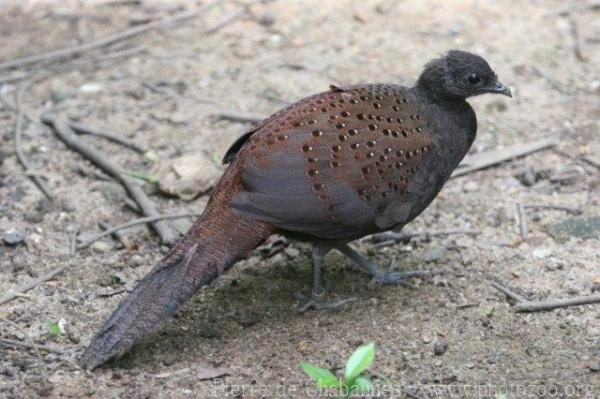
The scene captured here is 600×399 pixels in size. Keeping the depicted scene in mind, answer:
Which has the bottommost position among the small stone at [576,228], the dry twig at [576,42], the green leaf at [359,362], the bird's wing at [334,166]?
the small stone at [576,228]

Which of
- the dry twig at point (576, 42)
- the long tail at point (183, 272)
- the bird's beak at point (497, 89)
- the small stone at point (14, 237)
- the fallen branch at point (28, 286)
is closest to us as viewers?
the long tail at point (183, 272)

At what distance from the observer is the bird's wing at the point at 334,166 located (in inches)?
181

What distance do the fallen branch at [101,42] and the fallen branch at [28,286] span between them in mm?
2865

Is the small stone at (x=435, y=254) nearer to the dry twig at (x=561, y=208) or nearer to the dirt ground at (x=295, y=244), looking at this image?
the dirt ground at (x=295, y=244)

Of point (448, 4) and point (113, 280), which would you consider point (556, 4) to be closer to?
point (448, 4)

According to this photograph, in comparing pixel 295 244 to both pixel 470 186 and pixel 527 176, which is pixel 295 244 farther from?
pixel 527 176

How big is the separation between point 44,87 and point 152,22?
4.56 ft

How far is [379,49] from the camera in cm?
773

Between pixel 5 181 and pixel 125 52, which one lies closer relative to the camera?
pixel 5 181

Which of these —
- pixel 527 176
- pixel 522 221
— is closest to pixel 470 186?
pixel 527 176

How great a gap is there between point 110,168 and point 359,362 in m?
3.04

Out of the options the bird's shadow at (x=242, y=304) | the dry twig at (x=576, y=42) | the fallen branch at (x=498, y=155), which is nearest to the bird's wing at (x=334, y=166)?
the bird's shadow at (x=242, y=304)

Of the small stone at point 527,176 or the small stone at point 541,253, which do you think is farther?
the small stone at point 527,176

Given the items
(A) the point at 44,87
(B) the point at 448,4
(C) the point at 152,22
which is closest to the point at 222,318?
(A) the point at 44,87
